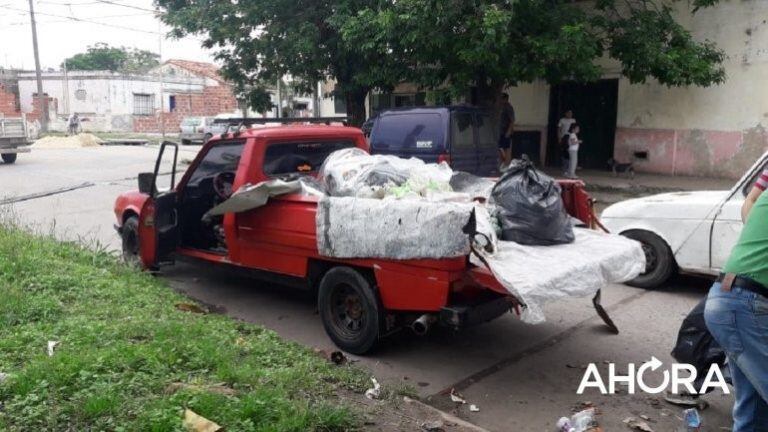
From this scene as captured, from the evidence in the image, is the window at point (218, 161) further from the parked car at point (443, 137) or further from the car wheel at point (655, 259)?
the parked car at point (443, 137)

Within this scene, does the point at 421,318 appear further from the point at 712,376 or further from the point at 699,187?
the point at 699,187

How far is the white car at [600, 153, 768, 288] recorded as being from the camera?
6180 mm

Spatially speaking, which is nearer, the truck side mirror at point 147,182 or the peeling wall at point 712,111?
the truck side mirror at point 147,182

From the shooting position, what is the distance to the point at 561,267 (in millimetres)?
4359

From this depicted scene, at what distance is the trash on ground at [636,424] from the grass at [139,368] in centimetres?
167

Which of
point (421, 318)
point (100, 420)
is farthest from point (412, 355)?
point (100, 420)

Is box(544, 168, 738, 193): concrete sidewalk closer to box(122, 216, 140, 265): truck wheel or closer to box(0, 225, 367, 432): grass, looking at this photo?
box(122, 216, 140, 265): truck wheel

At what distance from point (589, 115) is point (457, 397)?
48.0 feet

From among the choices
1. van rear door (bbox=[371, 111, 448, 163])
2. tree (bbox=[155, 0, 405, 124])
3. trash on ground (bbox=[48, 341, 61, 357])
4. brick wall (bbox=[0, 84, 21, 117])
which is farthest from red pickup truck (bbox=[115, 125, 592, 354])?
brick wall (bbox=[0, 84, 21, 117])

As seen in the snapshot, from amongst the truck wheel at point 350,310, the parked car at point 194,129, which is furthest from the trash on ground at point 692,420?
the parked car at point 194,129

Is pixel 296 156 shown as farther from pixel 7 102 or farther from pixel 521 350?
pixel 7 102

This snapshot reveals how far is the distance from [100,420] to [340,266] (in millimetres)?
2290

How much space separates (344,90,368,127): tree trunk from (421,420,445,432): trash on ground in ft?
46.4

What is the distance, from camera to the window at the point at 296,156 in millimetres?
6227
